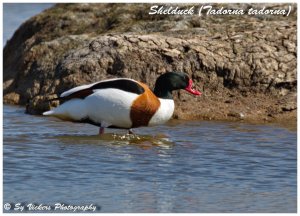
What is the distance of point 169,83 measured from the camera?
10.7 meters

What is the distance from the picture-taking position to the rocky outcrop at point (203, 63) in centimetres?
1193

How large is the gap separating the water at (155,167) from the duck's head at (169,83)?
467mm

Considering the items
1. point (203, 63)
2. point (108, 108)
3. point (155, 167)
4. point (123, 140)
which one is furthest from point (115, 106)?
point (203, 63)

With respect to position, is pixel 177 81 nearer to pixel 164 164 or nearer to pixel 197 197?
pixel 164 164

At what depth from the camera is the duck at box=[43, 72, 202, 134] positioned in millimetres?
10117

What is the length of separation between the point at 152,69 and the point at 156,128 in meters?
1.43

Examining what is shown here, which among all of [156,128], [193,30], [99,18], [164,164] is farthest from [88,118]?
[99,18]

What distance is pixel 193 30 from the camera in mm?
12969

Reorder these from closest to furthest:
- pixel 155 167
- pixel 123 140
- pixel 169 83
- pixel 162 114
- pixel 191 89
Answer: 1. pixel 155 167
2. pixel 123 140
3. pixel 162 114
4. pixel 169 83
5. pixel 191 89

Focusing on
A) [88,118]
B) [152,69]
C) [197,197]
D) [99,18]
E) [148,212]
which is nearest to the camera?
[148,212]

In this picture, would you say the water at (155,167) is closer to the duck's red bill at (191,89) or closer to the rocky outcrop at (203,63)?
the duck's red bill at (191,89)

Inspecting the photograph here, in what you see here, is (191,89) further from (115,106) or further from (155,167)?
(155,167)

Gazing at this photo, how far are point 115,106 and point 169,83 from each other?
883 millimetres

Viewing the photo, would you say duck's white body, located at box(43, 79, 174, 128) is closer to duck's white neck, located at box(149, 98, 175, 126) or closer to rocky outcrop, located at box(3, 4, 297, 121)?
duck's white neck, located at box(149, 98, 175, 126)
